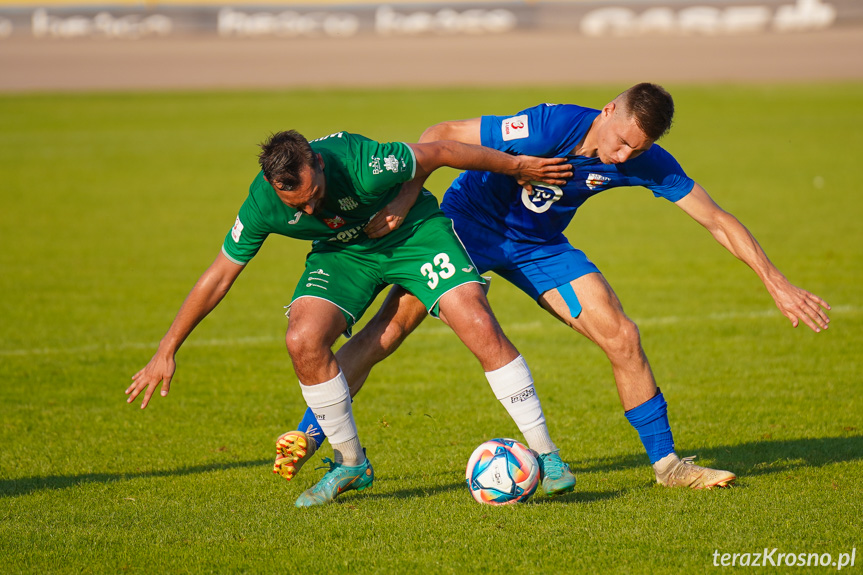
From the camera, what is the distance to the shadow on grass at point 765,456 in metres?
6.07

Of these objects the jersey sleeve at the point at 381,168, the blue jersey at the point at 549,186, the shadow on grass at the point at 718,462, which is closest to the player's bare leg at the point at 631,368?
the shadow on grass at the point at 718,462

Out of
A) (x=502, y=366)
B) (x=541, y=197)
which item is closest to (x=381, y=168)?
(x=541, y=197)

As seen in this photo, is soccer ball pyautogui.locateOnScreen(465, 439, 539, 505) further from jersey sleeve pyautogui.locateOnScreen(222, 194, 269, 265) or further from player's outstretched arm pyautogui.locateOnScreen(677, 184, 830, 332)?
jersey sleeve pyautogui.locateOnScreen(222, 194, 269, 265)

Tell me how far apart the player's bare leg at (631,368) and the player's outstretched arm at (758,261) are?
2.36 feet

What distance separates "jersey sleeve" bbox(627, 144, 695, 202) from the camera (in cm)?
583

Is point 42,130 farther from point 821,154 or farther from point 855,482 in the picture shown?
point 855,482

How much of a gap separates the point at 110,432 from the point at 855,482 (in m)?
4.98

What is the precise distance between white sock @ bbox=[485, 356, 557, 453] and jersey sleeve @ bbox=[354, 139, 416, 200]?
119 cm

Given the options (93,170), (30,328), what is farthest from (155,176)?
(30,328)

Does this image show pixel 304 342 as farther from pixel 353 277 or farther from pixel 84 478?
pixel 84 478

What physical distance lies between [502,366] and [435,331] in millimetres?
4872

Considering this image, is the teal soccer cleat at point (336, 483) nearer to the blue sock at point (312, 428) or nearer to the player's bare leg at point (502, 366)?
the blue sock at point (312, 428)

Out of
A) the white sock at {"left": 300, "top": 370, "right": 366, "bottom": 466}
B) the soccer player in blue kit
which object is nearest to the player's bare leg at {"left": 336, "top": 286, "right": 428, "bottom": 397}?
the soccer player in blue kit

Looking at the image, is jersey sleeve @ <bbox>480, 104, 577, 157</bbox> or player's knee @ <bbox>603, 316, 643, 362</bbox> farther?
jersey sleeve @ <bbox>480, 104, 577, 157</bbox>
